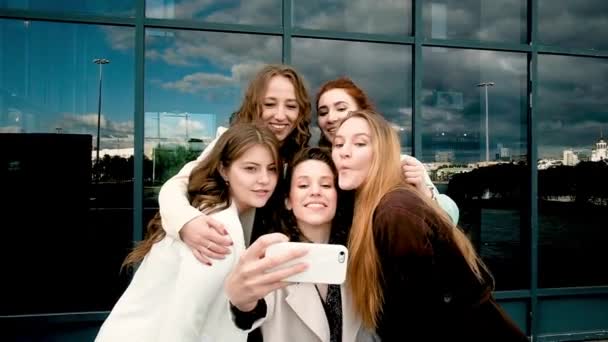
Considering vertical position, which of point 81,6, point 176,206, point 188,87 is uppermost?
point 81,6

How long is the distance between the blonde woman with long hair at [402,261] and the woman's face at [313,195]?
132mm

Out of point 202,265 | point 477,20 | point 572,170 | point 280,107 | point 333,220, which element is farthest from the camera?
point 572,170

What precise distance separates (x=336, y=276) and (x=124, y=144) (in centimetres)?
397

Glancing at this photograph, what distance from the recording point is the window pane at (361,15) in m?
5.38

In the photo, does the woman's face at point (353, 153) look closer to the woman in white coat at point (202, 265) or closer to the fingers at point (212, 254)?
the woman in white coat at point (202, 265)

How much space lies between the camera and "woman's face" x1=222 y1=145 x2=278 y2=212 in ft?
7.39

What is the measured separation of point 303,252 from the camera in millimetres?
1526

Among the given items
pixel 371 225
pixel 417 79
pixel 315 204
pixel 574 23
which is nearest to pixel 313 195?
pixel 315 204

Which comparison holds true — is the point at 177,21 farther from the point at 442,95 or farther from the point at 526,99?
the point at 526,99

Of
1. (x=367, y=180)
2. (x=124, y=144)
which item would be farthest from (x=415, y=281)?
(x=124, y=144)

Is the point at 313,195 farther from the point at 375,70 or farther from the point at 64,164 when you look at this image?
the point at 375,70

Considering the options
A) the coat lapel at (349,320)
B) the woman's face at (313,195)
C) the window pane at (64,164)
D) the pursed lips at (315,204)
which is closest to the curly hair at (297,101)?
the woman's face at (313,195)

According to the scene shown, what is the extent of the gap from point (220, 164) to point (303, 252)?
988 mm

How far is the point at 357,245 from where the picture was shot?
192 cm
